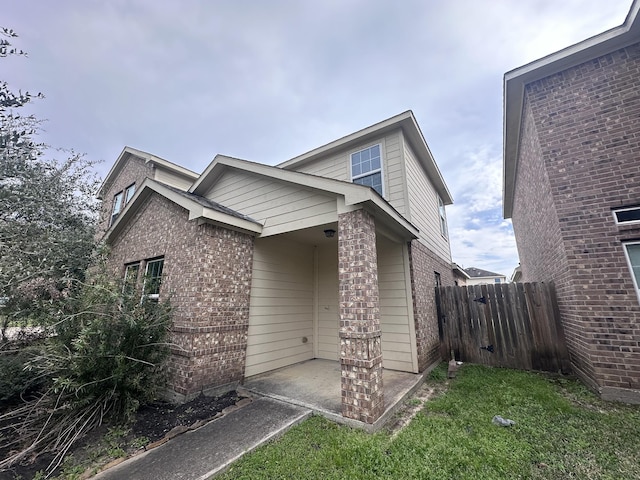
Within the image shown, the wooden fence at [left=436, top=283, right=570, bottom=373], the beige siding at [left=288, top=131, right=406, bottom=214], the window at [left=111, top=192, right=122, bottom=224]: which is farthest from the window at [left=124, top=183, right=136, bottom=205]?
the wooden fence at [left=436, top=283, right=570, bottom=373]

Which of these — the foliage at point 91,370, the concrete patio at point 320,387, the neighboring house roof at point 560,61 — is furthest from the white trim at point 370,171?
the foliage at point 91,370

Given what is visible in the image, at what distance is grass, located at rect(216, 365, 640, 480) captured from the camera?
2.53m

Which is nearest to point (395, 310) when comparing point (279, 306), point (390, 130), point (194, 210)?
point (279, 306)

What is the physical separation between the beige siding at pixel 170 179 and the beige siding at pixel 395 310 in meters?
9.27

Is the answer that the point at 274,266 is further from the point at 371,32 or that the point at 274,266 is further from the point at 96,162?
the point at 371,32

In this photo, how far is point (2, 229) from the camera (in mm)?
4895

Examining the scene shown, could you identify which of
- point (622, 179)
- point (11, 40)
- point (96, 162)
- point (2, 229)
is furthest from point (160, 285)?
point (622, 179)

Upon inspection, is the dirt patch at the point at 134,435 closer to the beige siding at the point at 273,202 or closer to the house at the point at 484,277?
the beige siding at the point at 273,202

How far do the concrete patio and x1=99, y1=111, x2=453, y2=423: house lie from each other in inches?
8.4

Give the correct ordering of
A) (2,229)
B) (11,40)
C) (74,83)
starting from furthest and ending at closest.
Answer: (74,83)
(2,229)
(11,40)

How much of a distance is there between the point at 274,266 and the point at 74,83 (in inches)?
312

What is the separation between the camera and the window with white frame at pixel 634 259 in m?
4.00

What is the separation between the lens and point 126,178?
11867mm

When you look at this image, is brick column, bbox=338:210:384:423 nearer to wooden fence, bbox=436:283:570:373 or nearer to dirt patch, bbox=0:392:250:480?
dirt patch, bbox=0:392:250:480
